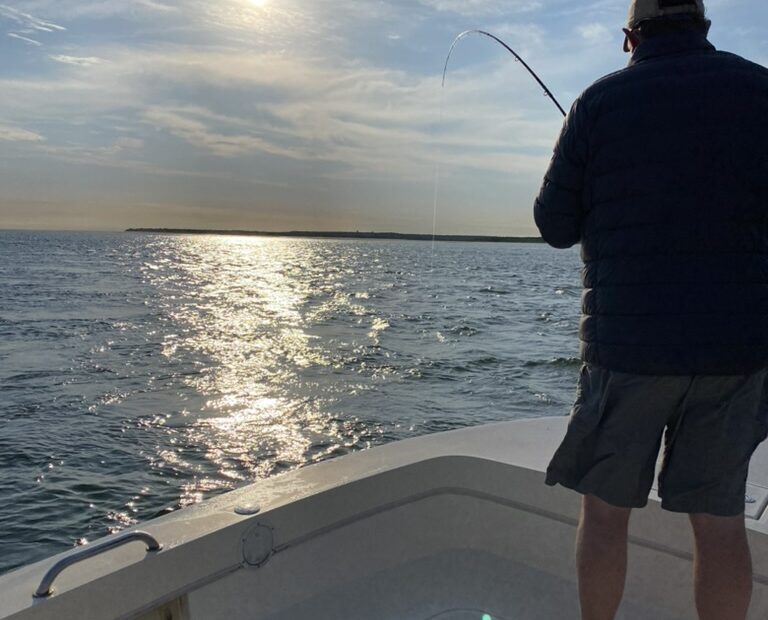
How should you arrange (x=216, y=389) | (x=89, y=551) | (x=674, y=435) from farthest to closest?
(x=216, y=389)
(x=89, y=551)
(x=674, y=435)

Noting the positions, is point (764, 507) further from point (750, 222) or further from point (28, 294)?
point (28, 294)

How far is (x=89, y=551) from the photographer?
4.93 feet

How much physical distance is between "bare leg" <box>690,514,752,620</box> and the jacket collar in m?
0.89

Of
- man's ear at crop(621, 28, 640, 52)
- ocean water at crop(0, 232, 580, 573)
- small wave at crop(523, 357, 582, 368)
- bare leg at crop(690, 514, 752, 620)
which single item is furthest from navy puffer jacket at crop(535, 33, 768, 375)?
small wave at crop(523, 357, 582, 368)

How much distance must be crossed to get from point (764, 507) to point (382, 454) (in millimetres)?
1090

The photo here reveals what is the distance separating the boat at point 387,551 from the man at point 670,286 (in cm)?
55

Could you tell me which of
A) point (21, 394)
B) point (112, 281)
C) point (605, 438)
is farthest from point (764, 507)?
point (112, 281)

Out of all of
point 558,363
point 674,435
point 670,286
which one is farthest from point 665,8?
point 558,363

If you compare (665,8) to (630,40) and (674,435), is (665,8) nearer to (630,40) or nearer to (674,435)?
(630,40)

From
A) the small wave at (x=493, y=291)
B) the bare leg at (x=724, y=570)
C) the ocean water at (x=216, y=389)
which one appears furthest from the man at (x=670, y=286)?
the small wave at (x=493, y=291)

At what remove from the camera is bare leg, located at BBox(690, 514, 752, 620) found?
4.52ft

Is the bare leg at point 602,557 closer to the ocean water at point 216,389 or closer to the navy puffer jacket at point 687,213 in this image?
the navy puffer jacket at point 687,213

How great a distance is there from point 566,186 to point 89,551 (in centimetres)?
124

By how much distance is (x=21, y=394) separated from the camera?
25.4 ft
